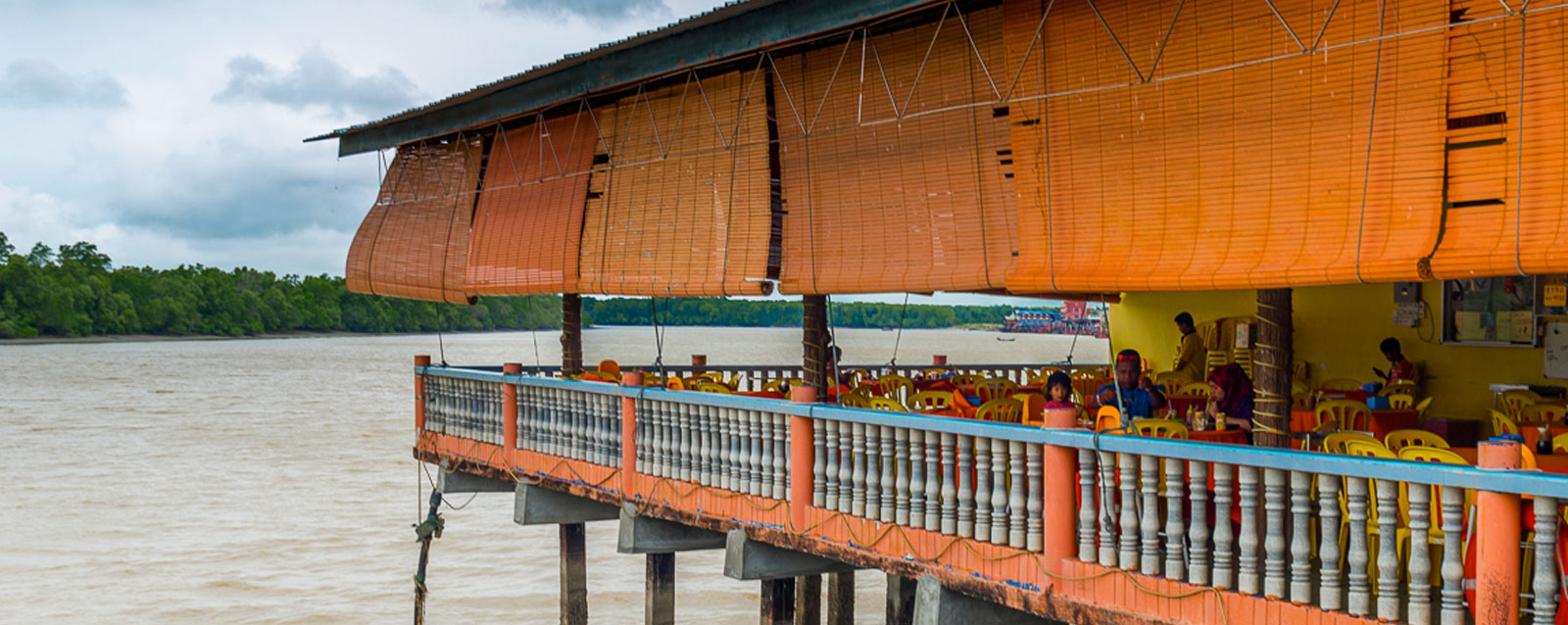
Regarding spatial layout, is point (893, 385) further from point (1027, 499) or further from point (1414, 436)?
point (1414, 436)

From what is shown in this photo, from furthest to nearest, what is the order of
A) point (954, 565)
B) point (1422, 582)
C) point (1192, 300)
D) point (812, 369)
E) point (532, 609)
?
point (532, 609) < point (1192, 300) < point (812, 369) < point (954, 565) < point (1422, 582)

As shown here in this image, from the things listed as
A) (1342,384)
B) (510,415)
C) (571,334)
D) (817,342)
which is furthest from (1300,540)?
(571,334)

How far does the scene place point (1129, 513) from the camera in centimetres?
577

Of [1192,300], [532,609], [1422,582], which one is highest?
[1192,300]

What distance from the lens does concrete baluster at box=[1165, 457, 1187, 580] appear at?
5.56 meters

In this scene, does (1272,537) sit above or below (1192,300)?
below

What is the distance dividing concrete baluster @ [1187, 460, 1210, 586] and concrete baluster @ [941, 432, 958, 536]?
5.07 feet

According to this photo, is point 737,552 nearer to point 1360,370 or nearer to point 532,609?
point 1360,370

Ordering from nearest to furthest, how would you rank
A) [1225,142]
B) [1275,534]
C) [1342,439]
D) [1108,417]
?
[1275,534] → [1342,439] → [1225,142] → [1108,417]

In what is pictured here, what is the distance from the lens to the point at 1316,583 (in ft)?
18.4

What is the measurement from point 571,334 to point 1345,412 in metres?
7.93

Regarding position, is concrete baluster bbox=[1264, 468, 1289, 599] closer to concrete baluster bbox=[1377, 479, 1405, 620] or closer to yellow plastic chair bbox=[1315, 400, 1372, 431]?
concrete baluster bbox=[1377, 479, 1405, 620]

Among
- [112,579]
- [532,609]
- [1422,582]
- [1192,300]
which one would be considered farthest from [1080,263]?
[112,579]

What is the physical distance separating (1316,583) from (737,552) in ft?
13.3
